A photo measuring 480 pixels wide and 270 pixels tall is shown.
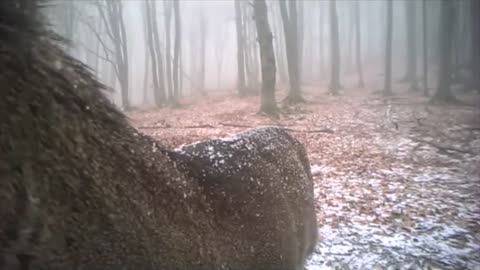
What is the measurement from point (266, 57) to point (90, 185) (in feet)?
39.4

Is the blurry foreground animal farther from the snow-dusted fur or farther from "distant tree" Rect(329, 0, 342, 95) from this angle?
"distant tree" Rect(329, 0, 342, 95)

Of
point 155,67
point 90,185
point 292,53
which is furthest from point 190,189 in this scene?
point 155,67

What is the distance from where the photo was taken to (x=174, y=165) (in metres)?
2.33

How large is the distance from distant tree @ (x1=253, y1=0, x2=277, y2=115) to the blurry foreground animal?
34.9 feet

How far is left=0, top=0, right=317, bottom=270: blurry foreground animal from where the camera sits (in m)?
1.38

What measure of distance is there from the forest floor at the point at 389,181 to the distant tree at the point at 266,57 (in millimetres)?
685

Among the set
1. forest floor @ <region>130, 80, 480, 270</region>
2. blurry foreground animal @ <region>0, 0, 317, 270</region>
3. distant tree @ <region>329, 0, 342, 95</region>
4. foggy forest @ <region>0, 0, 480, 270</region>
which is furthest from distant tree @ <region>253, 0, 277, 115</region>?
blurry foreground animal @ <region>0, 0, 317, 270</region>

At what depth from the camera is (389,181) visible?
6.72 m

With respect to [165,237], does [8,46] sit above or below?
above

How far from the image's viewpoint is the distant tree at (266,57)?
13.1m

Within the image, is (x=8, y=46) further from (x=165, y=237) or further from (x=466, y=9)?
(x=466, y=9)

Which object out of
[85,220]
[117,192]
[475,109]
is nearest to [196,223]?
[117,192]

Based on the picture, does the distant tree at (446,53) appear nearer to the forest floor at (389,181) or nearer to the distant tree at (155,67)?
the forest floor at (389,181)

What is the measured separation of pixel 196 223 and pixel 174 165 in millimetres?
413
